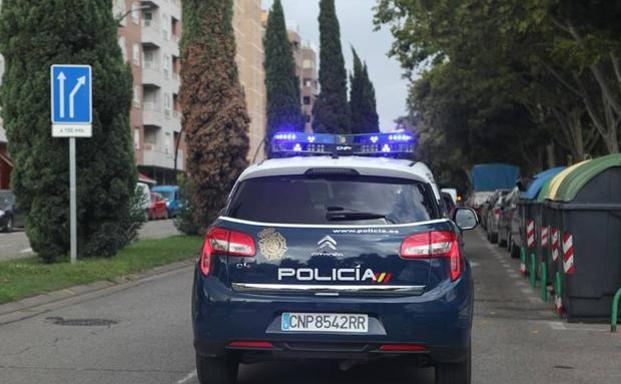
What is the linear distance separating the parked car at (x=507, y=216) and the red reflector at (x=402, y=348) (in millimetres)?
14323

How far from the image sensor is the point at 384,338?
551 cm

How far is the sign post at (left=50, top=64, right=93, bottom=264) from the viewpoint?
529 inches

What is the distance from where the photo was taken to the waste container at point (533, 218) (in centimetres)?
1410

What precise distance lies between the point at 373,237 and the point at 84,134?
8928 millimetres

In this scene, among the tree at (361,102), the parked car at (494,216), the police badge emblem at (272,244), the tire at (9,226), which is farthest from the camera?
the tree at (361,102)

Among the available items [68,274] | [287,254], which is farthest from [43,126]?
[287,254]

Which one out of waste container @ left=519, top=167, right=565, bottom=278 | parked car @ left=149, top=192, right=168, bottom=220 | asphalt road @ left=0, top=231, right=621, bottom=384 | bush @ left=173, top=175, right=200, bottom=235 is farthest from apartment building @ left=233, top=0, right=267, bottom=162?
asphalt road @ left=0, top=231, right=621, bottom=384

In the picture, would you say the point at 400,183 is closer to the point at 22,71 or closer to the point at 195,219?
the point at 22,71

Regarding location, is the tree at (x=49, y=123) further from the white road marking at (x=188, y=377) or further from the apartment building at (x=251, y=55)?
the apartment building at (x=251, y=55)

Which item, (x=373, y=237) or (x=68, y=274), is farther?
(x=68, y=274)

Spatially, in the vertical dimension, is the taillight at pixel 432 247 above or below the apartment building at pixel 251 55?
below

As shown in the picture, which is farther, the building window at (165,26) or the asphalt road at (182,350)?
the building window at (165,26)

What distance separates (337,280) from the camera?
5.60 metres

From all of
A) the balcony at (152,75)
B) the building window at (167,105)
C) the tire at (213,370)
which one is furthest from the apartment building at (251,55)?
the tire at (213,370)
